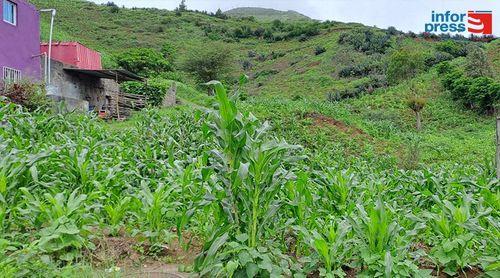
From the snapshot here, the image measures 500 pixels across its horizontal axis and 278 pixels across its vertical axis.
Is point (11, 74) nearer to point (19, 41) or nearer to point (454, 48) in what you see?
point (19, 41)

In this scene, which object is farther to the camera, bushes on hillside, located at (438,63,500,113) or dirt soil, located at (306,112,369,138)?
bushes on hillside, located at (438,63,500,113)

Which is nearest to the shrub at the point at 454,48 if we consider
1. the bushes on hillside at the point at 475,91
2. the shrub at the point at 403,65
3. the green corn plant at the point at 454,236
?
the shrub at the point at 403,65

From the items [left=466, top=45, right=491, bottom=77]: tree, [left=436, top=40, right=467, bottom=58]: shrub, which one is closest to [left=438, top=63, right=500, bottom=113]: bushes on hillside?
[left=466, top=45, right=491, bottom=77]: tree

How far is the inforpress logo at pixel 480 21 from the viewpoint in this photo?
84.6 feet

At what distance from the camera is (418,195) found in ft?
14.5

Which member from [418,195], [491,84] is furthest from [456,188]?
[491,84]

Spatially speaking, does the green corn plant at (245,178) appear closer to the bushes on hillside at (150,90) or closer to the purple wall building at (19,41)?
the purple wall building at (19,41)

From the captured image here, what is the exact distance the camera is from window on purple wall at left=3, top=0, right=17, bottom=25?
1475 cm

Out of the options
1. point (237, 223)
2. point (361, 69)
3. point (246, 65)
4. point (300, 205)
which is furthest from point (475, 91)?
point (237, 223)

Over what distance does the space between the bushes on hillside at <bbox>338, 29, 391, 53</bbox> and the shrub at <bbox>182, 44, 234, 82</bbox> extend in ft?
46.9

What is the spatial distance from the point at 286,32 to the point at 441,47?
22360 millimetres

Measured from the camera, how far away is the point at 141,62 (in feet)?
96.6

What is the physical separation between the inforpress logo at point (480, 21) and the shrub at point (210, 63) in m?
15.4

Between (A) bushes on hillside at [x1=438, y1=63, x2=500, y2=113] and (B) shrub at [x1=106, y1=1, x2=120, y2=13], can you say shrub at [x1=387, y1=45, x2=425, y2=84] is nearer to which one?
(A) bushes on hillside at [x1=438, y1=63, x2=500, y2=113]
